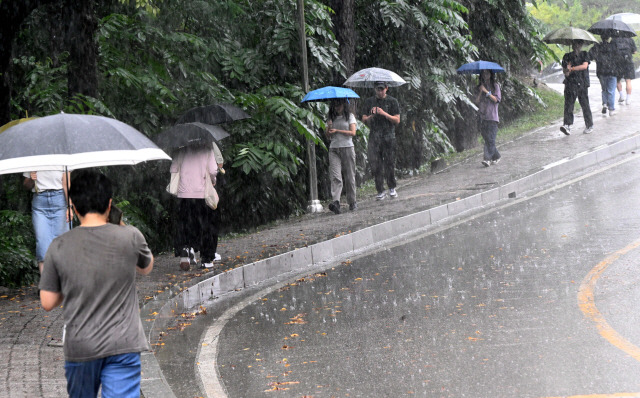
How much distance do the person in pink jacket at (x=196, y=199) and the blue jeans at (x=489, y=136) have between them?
8.27 m

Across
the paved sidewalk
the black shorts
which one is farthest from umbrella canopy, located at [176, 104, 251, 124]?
the black shorts

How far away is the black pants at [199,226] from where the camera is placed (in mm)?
10609

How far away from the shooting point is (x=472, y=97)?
2144 cm

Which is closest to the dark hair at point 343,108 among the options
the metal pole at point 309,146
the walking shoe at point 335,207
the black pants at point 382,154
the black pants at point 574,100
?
the metal pole at point 309,146

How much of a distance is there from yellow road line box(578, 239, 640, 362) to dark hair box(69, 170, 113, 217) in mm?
4028

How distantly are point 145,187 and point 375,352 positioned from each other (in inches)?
322

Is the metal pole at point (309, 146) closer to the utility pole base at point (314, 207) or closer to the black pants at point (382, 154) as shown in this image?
the utility pole base at point (314, 207)

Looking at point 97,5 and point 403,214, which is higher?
point 97,5

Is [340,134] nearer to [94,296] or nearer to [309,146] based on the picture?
[309,146]

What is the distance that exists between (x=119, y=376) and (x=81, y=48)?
813cm

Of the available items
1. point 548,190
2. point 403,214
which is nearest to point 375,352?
point 403,214

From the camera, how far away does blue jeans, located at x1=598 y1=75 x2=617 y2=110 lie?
21328 mm

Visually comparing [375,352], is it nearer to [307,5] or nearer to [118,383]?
[118,383]

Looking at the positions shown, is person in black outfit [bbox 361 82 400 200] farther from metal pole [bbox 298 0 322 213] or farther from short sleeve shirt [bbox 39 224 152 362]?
short sleeve shirt [bbox 39 224 152 362]
